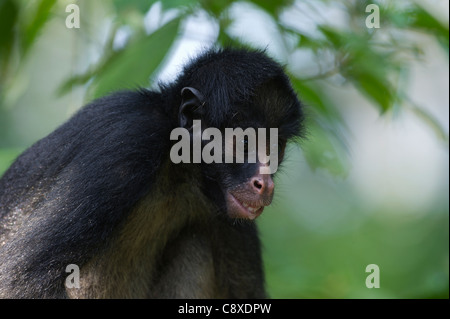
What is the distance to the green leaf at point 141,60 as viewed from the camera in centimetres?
686

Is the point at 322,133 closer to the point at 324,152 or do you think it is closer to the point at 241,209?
the point at 324,152

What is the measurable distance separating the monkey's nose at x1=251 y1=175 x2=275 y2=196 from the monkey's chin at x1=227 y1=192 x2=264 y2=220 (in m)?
0.27

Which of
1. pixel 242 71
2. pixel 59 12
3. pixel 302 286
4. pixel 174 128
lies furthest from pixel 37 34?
pixel 302 286

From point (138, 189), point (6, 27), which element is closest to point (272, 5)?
point (138, 189)

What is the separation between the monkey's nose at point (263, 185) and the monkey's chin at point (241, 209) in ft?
0.89

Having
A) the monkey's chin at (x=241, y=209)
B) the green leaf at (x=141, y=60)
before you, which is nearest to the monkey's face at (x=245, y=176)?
the monkey's chin at (x=241, y=209)

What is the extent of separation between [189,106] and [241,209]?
125 cm

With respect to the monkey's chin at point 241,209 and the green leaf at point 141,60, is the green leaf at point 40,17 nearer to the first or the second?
the green leaf at point 141,60

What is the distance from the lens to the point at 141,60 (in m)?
6.86

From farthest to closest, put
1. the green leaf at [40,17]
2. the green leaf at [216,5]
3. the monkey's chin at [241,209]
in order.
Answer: the green leaf at [40,17] → the green leaf at [216,5] → the monkey's chin at [241,209]

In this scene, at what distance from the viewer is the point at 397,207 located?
17.0 m

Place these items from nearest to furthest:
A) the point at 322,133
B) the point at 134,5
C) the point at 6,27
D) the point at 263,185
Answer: the point at 263,185 < the point at 134,5 < the point at 322,133 < the point at 6,27

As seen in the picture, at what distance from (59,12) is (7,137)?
968 cm

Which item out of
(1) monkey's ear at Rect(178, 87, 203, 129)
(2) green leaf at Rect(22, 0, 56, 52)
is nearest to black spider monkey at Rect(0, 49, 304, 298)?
(1) monkey's ear at Rect(178, 87, 203, 129)
